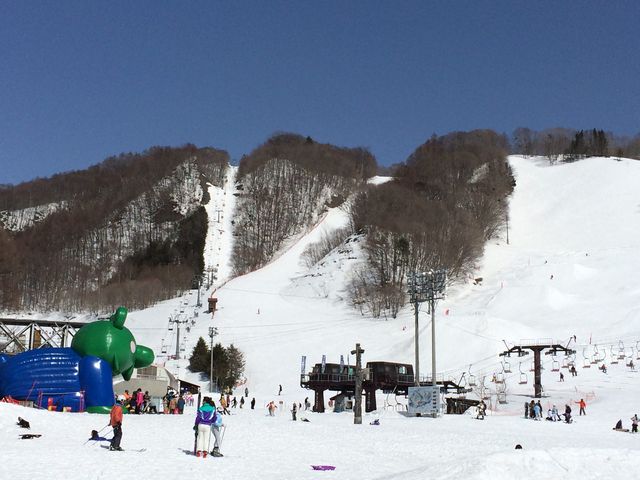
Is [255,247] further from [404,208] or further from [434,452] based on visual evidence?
[434,452]

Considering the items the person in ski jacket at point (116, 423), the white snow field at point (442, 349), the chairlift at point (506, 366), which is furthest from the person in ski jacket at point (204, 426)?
the chairlift at point (506, 366)

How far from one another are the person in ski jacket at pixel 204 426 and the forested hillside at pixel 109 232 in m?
68.5

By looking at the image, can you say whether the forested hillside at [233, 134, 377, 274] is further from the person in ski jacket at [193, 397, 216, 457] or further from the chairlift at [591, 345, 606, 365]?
the person in ski jacket at [193, 397, 216, 457]

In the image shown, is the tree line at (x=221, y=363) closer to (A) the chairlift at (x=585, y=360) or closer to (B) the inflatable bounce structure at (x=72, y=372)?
(B) the inflatable bounce structure at (x=72, y=372)

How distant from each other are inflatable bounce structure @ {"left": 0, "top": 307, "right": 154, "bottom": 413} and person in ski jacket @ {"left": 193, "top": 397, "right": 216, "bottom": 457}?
1185 centimetres

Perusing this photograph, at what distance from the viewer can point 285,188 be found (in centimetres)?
10962

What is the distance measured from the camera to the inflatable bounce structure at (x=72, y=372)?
24047 millimetres

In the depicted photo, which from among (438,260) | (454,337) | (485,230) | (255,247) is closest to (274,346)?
(454,337)

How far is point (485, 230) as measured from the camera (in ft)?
260

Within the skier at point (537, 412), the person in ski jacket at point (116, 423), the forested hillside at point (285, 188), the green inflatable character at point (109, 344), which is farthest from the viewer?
the forested hillside at point (285, 188)

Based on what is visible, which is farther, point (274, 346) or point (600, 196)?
point (600, 196)

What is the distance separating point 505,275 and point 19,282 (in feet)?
219

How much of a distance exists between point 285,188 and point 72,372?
86.0m

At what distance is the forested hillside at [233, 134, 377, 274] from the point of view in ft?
328
